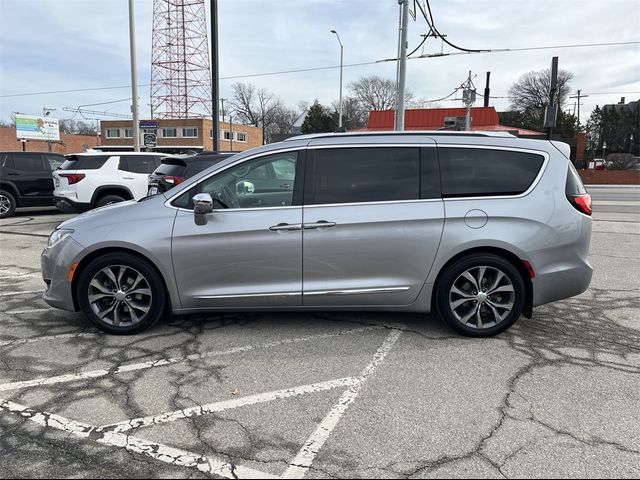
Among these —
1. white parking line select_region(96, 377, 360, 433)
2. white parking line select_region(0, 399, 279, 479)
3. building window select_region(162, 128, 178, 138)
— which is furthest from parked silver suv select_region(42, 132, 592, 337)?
building window select_region(162, 128, 178, 138)

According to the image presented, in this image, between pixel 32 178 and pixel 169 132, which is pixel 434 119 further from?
pixel 169 132

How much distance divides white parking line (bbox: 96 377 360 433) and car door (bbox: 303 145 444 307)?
95 cm

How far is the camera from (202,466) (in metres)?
2.58

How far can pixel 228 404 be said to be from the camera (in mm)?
3225

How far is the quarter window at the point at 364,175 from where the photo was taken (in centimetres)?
425

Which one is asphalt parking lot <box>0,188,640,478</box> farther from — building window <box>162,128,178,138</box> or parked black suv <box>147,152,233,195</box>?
building window <box>162,128,178,138</box>

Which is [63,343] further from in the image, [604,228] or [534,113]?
[534,113]

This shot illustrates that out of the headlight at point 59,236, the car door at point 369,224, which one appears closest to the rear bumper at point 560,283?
the car door at point 369,224

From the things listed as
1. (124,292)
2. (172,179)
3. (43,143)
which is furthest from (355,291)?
(43,143)

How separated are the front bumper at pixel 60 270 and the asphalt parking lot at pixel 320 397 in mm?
342

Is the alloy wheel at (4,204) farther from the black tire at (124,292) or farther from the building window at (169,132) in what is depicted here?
the building window at (169,132)

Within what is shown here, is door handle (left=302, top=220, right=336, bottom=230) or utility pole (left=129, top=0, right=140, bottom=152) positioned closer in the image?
door handle (left=302, top=220, right=336, bottom=230)

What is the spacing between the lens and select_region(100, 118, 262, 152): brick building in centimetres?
6084

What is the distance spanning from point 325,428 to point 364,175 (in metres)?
2.23
